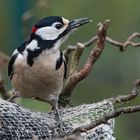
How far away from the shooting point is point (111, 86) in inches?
220

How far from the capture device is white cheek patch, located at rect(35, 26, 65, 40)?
139 inches

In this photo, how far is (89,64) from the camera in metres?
3.34

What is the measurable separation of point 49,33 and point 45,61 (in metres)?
0.15

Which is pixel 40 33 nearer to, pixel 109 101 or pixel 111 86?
pixel 109 101

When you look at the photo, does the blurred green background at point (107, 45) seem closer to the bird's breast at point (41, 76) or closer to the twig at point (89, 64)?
the bird's breast at point (41, 76)

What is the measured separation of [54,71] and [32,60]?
0.42 feet

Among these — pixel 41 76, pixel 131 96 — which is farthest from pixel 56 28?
pixel 131 96

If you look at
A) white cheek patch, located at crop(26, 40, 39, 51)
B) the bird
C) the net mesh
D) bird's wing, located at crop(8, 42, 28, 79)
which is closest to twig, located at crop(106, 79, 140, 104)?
the net mesh

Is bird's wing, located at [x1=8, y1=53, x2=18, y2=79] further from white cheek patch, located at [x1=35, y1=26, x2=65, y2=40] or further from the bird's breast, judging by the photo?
white cheek patch, located at [x1=35, y1=26, x2=65, y2=40]

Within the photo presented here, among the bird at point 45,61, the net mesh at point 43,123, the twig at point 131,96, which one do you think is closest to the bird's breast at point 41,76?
the bird at point 45,61

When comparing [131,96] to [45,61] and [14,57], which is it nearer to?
[45,61]

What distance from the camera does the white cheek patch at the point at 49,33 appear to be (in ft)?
11.5

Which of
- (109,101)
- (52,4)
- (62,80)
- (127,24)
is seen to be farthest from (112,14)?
(109,101)

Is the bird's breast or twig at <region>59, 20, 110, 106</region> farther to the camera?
the bird's breast
